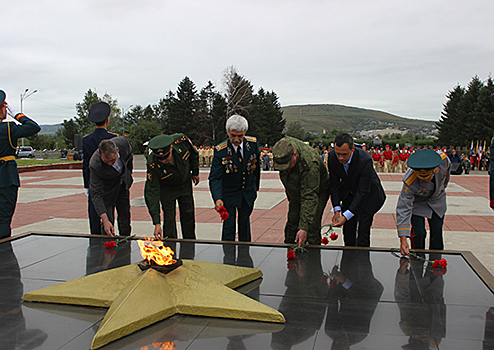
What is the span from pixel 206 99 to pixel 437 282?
51.7 meters

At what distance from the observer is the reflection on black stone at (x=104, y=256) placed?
346cm

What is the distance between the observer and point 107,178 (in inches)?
178

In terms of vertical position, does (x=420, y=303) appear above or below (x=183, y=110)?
below

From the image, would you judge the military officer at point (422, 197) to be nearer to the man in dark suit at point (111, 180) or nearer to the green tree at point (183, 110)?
the man in dark suit at point (111, 180)

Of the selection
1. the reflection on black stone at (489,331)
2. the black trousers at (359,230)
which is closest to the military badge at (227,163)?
the black trousers at (359,230)

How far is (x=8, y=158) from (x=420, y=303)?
4.34 metres

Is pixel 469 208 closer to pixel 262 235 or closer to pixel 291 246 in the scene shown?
pixel 262 235

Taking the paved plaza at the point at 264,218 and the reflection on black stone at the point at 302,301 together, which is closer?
the reflection on black stone at the point at 302,301

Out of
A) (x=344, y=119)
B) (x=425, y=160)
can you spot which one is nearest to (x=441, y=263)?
(x=425, y=160)

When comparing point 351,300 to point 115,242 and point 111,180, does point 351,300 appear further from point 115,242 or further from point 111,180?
point 111,180

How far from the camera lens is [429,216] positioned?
3.81 metres

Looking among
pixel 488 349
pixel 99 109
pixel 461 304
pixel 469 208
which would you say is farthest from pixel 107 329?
pixel 469 208

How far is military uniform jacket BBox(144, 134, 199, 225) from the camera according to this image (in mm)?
4258

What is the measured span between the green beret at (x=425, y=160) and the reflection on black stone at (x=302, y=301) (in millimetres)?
1149
